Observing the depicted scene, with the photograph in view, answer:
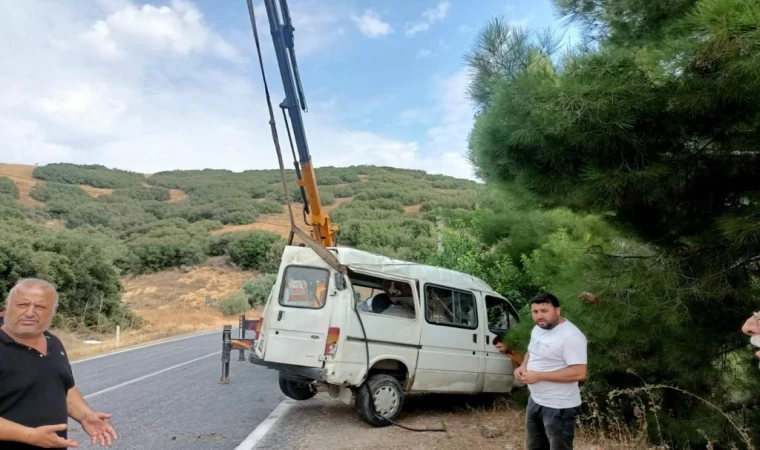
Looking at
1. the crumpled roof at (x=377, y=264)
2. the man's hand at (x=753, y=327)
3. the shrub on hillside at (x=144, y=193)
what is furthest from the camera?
the shrub on hillside at (x=144, y=193)

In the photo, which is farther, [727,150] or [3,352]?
[727,150]

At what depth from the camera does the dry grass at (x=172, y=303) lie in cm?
2117

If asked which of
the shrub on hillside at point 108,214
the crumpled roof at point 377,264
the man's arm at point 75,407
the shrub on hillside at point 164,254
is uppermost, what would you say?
the shrub on hillside at point 108,214

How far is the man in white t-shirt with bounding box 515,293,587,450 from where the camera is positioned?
396 cm

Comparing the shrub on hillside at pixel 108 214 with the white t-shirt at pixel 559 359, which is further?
the shrub on hillside at pixel 108 214

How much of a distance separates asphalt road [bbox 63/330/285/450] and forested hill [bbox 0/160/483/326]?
592 cm

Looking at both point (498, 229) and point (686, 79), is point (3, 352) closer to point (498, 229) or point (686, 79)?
point (686, 79)

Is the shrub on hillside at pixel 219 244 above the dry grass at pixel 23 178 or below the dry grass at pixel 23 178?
below

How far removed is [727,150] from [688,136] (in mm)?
330

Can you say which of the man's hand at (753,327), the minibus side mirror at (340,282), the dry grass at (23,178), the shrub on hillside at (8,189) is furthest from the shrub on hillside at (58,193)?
the man's hand at (753,327)

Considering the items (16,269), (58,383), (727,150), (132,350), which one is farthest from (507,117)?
(16,269)

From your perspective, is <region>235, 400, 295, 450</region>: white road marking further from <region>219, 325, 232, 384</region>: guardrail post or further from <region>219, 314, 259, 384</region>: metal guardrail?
<region>219, 325, 232, 384</region>: guardrail post

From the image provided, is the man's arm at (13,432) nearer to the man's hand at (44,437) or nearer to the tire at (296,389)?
the man's hand at (44,437)

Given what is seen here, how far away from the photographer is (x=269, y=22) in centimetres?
891
